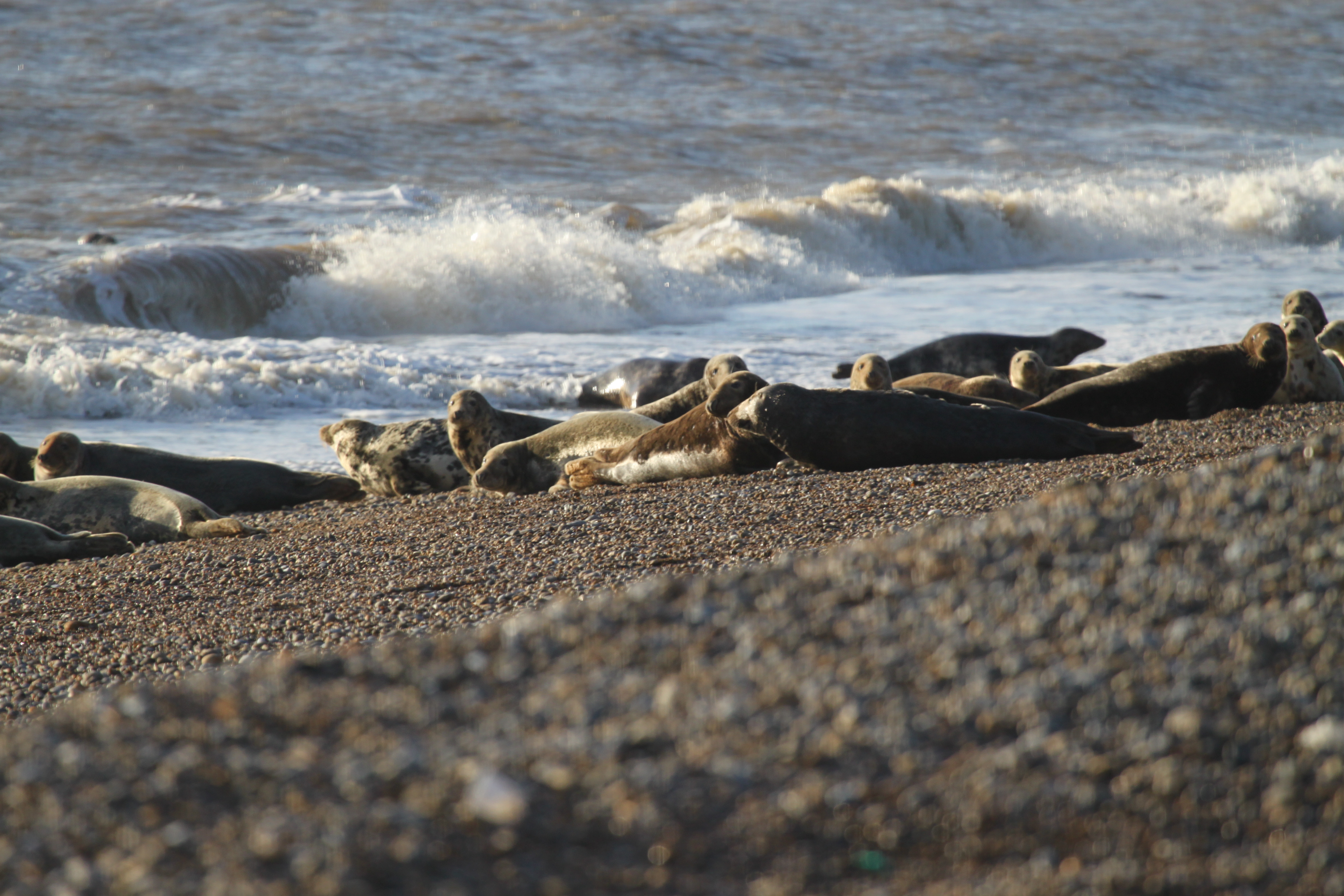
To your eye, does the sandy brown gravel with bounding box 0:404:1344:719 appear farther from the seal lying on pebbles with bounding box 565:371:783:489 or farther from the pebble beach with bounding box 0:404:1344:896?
the pebble beach with bounding box 0:404:1344:896

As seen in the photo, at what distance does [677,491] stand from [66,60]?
22.4 meters

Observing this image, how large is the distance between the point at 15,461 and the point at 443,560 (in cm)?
447

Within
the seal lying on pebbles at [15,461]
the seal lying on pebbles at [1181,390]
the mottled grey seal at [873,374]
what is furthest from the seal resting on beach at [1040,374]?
the seal lying on pebbles at [15,461]

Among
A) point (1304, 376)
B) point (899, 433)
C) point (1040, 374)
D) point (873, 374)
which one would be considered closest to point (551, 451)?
point (873, 374)

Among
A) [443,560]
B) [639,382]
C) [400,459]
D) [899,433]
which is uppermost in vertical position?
[899,433]

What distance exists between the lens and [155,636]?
13.3 ft

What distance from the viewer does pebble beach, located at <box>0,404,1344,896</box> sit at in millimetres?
1672

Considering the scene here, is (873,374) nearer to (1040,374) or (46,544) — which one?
(1040,374)

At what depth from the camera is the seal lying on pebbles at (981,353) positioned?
35.2 feet

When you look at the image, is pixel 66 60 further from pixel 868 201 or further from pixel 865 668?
pixel 865 668

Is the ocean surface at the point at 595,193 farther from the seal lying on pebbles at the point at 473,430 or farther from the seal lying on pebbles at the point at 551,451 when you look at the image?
the seal lying on pebbles at the point at 551,451

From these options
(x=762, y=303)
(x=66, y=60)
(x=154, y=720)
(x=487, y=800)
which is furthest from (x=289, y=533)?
(x=66, y=60)

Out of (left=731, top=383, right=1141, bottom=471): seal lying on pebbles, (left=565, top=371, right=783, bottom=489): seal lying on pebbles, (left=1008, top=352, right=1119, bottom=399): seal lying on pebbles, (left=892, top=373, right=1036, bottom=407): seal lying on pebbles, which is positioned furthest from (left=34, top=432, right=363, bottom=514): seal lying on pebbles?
(left=1008, top=352, right=1119, bottom=399): seal lying on pebbles

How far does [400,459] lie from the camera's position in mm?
8094
